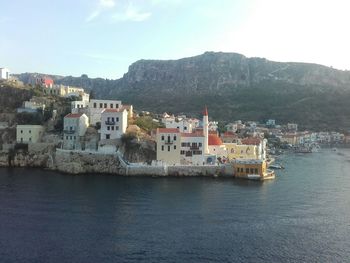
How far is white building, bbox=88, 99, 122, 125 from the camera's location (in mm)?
76188

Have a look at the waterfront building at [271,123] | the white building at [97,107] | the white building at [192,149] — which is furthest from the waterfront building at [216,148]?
the waterfront building at [271,123]

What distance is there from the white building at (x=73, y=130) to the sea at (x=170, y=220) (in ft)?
37.9

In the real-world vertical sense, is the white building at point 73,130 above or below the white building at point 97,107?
below

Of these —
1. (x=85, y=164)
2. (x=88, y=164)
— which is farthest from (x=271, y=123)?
(x=85, y=164)

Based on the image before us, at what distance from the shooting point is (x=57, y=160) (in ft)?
233

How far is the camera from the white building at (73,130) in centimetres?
7238

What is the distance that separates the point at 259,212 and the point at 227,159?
25.9 meters

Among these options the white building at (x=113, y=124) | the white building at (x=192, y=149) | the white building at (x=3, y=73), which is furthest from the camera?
the white building at (x=3, y=73)

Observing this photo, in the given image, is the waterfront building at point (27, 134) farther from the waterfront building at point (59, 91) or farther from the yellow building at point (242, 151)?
the yellow building at point (242, 151)

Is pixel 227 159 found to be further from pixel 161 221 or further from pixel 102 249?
pixel 102 249

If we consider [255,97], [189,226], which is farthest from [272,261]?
[255,97]

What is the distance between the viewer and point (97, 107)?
7725cm

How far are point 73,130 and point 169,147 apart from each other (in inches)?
695

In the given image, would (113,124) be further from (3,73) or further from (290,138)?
(290,138)
